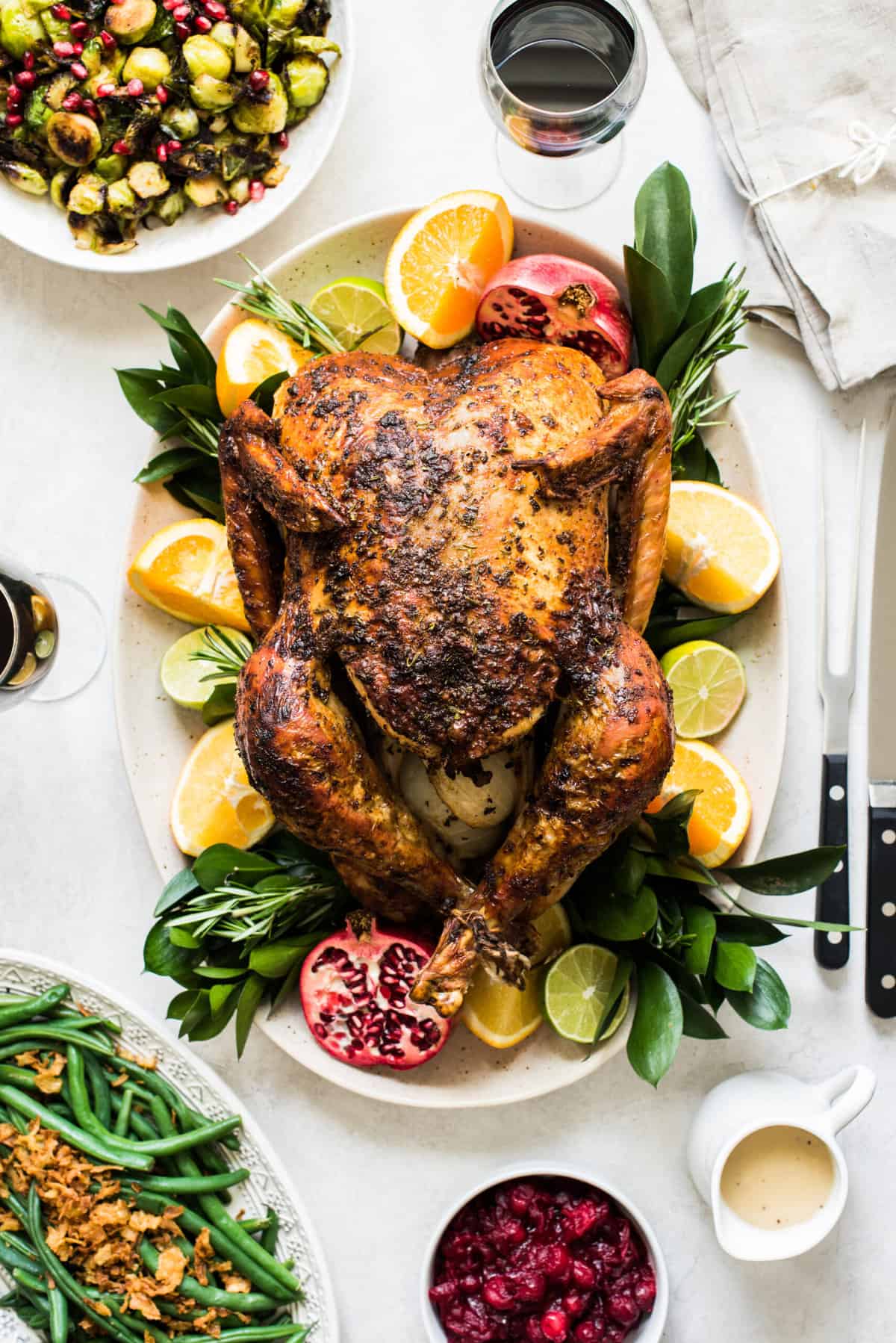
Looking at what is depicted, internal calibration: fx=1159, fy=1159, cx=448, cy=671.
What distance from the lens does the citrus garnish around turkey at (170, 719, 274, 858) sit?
2305 millimetres

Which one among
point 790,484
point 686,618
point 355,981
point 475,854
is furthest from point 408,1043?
point 790,484

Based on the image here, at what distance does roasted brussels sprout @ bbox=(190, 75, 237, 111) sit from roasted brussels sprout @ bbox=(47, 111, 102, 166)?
0.21m

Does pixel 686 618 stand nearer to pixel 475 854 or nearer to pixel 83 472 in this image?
pixel 475 854

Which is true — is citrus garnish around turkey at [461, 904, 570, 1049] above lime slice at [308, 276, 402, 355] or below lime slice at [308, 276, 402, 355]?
below

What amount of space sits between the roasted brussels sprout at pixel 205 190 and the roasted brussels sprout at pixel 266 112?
0.38 ft

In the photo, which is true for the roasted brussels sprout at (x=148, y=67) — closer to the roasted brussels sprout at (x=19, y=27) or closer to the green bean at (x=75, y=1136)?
the roasted brussels sprout at (x=19, y=27)

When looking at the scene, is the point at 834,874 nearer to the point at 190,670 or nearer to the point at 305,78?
the point at 190,670

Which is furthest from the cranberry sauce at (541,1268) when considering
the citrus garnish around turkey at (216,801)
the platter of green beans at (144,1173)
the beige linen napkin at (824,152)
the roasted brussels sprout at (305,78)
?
the roasted brussels sprout at (305,78)

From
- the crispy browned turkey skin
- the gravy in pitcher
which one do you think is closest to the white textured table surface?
the gravy in pitcher

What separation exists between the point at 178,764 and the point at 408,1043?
0.73 m

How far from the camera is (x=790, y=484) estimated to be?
7.96 ft

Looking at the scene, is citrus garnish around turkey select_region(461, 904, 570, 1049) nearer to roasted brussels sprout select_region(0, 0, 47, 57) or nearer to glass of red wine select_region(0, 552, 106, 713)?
glass of red wine select_region(0, 552, 106, 713)

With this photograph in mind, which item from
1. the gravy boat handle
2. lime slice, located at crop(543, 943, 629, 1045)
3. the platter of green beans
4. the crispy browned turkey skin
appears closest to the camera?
the crispy browned turkey skin

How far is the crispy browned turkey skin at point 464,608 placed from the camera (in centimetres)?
179
